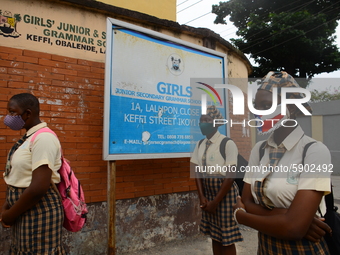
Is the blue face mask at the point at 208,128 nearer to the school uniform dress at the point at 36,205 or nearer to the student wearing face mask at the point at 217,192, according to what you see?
the student wearing face mask at the point at 217,192

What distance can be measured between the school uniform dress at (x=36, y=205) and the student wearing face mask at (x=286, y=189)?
4.13 feet

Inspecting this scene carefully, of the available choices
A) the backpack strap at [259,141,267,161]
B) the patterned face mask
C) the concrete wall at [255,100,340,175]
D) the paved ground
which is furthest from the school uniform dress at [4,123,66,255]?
the concrete wall at [255,100,340,175]

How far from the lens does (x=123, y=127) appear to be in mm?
3076

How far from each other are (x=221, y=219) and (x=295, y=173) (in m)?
1.53

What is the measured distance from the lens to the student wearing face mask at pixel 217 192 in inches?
110

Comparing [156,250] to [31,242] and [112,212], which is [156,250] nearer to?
[112,212]

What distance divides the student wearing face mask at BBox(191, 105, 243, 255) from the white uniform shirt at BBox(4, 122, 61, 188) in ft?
5.17

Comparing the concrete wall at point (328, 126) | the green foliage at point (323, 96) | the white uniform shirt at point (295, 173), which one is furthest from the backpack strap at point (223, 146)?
the green foliage at point (323, 96)

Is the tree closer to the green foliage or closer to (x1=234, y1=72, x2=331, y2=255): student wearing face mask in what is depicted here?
the green foliage

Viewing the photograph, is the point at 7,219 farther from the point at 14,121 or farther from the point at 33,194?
the point at 14,121

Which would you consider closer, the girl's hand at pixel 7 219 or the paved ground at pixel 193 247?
the girl's hand at pixel 7 219

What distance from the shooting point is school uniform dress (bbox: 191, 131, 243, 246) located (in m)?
2.79

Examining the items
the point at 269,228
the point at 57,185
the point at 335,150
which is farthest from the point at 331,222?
the point at 335,150

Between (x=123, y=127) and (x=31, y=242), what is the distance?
147 centimetres
